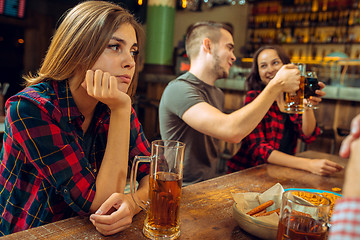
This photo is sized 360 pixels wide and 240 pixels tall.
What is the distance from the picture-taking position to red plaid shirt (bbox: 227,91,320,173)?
72.0 inches

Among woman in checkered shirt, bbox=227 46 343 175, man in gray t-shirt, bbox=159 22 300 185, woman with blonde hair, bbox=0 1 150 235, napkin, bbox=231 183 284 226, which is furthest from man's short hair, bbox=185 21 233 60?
napkin, bbox=231 183 284 226

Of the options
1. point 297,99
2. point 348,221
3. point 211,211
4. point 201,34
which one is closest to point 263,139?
point 297,99

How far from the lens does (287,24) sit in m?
7.32

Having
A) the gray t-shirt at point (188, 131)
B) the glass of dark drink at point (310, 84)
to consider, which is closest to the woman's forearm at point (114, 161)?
the gray t-shirt at point (188, 131)

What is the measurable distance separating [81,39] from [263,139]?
1.21 meters

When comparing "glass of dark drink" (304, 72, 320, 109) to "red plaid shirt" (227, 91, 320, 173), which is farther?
"red plaid shirt" (227, 91, 320, 173)

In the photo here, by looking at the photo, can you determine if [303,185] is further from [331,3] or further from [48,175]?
[331,3]

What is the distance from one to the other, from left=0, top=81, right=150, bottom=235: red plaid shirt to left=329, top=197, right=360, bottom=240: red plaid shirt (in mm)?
754

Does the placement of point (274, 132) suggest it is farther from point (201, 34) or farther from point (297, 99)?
point (201, 34)

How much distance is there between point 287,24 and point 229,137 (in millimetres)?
6630

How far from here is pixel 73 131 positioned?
1.08 meters

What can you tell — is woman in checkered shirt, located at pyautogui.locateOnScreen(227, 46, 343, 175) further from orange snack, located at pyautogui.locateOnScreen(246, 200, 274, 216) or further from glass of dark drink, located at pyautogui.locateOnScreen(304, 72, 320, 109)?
orange snack, located at pyautogui.locateOnScreen(246, 200, 274, 216)

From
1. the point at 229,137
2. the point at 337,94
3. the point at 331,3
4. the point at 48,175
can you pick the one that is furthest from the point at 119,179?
the point at 331,3

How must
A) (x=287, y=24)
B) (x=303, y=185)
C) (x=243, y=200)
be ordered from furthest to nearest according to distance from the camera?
(x=287, y=24) → (x=303, y=185) → (x=243, y=200)
